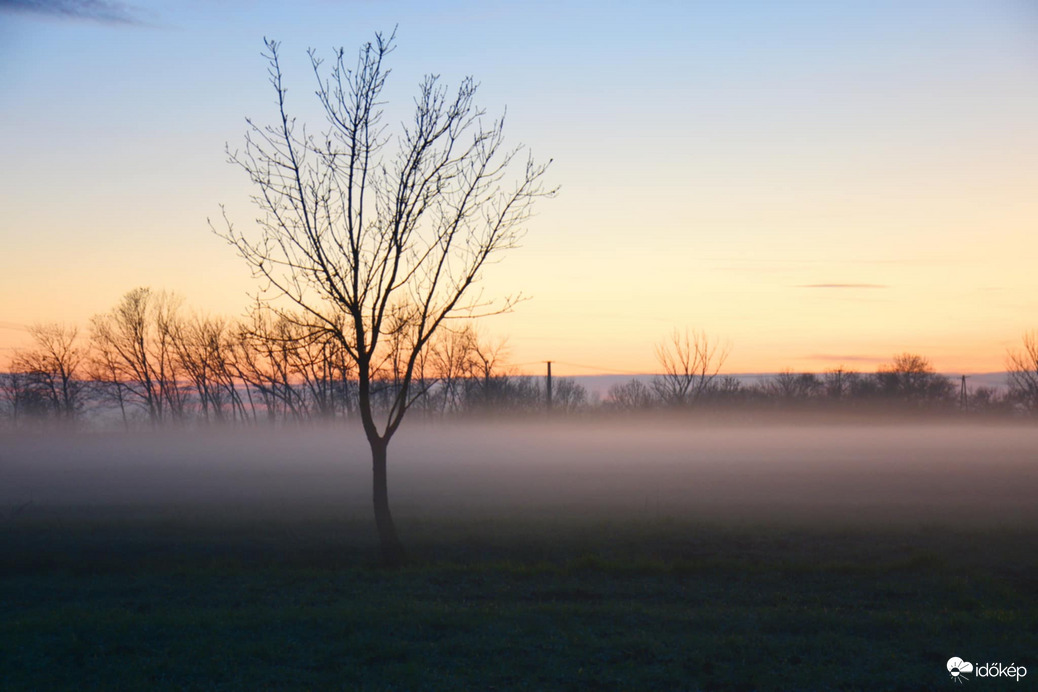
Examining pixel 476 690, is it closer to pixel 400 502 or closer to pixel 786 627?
pixel 786 627

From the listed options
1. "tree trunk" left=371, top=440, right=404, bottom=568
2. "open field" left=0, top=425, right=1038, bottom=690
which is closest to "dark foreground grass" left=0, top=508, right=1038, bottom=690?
"open field" left=0, top=425, right=1038, bottom=690

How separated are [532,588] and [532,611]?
1592mm

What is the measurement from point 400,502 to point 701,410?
6103 cm

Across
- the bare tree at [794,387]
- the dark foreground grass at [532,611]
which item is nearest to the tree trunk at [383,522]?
the dark foreground grass at [532,611]

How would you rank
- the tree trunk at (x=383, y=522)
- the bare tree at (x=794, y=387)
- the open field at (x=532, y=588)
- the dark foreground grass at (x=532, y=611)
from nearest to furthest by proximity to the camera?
the dark foreground grass at (x=532, y=611), the open field at (x=532, y=588), the tree trunk at (x=383, y=522), the bare tree at (x=794, y=387)

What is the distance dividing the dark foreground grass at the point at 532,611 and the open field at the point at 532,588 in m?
0.04

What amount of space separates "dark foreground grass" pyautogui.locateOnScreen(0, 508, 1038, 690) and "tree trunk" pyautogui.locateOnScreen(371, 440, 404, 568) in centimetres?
37

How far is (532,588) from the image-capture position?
1085cm

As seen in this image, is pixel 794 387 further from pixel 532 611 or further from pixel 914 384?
pixel 532 611

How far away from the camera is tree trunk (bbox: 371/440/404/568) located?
13.6 m

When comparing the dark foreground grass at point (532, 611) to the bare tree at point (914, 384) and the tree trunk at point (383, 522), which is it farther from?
the bare tree at point (914, 384)

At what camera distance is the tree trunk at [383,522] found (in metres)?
13.6

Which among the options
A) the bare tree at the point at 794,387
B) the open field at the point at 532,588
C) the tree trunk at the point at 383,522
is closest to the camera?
the open field at the point at 532,588

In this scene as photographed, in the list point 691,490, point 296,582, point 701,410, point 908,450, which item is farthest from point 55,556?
point 701,410
